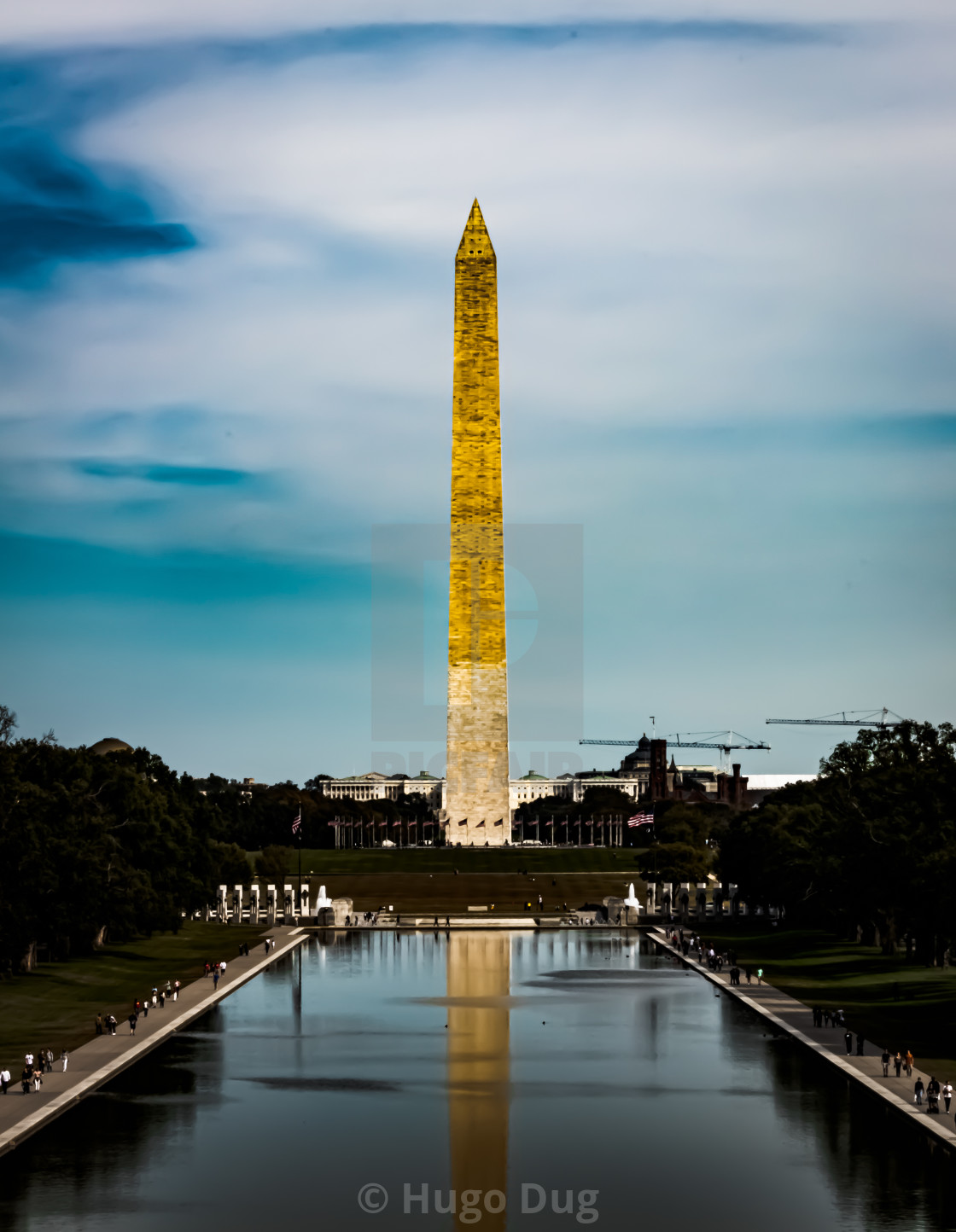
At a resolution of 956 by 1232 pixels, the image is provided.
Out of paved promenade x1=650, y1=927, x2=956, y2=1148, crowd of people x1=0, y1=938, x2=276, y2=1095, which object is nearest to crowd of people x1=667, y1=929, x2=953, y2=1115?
paved promenade x1=650, y1=927, x2=956, y2=1148

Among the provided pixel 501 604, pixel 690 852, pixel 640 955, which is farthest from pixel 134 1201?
pixel 501 604

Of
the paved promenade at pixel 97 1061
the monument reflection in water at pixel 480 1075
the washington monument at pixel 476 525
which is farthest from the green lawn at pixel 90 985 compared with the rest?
the washington monument at pixel 476 525

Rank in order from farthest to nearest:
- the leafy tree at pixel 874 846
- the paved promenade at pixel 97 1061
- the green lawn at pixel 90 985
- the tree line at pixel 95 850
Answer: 1. the leafy tree at pixel 874 846
2. the tree line at pixel 95 850
3. the green lawn at pixel 90 985
4. the paved promenade at pixel 97 1061

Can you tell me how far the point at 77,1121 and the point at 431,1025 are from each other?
15.3 metres

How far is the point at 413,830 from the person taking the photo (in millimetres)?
A: 171500

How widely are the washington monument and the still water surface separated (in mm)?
53162

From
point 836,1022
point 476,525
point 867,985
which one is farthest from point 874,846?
point 476,525

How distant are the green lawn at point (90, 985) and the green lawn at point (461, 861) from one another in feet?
93.7

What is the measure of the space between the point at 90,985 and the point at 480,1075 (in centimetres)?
2430

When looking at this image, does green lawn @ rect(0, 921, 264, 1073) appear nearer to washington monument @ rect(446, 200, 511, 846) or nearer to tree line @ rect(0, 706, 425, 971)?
tree line @ rect(0, 706, 425, 971)

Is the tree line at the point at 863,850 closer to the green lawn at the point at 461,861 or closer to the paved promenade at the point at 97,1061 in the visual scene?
the green lawn at the point at 461,861

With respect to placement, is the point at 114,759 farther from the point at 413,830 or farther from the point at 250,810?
the point at 413,830

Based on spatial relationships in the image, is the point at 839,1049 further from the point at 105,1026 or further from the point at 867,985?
the point at 105,1026

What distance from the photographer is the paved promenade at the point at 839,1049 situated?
34.3 metres
